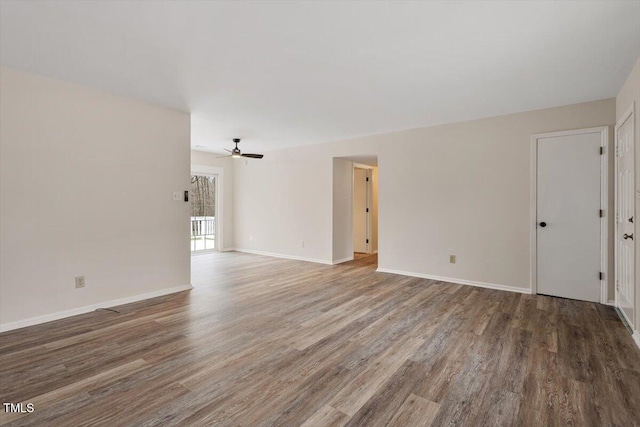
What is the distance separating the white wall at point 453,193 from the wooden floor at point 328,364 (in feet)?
2.80

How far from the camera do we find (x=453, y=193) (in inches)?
184

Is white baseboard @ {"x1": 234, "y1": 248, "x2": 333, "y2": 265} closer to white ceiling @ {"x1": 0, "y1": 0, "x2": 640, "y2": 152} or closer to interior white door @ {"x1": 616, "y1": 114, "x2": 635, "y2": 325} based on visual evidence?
white ceiling @ {"x1": 0, "y1": 0, "x2": 640, "y2": 152}

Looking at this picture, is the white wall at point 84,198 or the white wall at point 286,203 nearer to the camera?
the white wall at point 84,198

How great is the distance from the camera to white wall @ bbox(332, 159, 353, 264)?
20.4ft

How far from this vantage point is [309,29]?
2252 mm

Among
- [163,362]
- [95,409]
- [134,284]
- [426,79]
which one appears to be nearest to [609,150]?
[426,79]

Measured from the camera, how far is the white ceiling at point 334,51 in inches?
81.0

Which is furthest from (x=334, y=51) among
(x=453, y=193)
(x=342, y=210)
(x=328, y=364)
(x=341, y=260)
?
(x=341, y=260)

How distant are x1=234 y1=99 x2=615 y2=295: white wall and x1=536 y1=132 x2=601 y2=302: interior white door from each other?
0.55 feet

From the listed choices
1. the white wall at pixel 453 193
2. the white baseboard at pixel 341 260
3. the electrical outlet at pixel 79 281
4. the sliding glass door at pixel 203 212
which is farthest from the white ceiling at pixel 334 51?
the sliding glass door at pixel 203 212

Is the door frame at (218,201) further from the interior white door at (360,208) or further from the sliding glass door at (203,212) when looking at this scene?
the interior white door at (360,208)

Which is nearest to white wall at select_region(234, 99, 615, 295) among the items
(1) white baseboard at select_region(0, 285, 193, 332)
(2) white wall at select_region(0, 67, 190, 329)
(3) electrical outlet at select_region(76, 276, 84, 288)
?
(2) white wall at select_region(0, 67, 190, 329)

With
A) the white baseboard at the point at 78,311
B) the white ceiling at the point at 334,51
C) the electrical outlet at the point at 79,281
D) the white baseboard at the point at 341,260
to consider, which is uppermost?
the white ceiling at the point at 334,51

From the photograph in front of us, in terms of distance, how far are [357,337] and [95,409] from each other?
1895 mm
